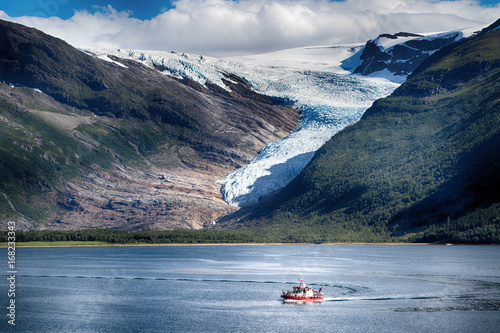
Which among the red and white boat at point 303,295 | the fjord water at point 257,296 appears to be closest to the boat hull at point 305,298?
the red and white boat at point 303,295

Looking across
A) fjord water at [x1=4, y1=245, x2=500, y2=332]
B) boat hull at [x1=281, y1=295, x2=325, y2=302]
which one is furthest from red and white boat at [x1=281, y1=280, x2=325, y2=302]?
fjord water at [x1=4, y1=245, x2=500, y2=332]

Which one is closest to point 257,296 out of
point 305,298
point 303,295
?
point 303,295

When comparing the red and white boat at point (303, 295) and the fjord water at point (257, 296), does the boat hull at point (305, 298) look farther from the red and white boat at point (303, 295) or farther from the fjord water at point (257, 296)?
the fjord water at point (257, 296)

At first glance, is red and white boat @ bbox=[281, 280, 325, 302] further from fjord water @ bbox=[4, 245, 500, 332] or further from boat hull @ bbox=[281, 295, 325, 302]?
fjord water @ bbox=[4, 245, 500, 332]

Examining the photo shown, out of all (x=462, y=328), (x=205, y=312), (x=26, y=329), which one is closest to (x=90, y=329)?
(x=26, y=329)

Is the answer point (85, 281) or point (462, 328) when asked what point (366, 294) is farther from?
point (85, 281)

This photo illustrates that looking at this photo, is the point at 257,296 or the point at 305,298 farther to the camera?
the point at 257,296

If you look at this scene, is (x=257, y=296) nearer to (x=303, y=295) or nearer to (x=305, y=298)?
(x=303, y=295)

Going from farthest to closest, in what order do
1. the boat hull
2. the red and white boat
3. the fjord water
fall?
the red and white boat → the boat hull → the fjord water
